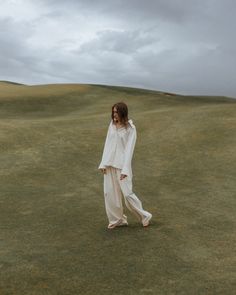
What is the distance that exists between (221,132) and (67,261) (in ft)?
42.2

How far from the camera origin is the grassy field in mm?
6969

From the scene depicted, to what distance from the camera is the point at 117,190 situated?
9.55m

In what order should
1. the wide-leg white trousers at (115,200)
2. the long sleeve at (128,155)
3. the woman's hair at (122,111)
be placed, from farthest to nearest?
1. the wide-leg white trousers at (115,200)
2. the woman's hair at (122,111)
3. the long sleeve at (128,155)

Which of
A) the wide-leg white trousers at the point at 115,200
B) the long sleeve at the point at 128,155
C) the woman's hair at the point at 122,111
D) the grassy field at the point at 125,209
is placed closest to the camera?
the grassy field at the point at 125,209

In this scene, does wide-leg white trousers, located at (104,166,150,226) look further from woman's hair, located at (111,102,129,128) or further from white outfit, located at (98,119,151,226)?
woman's hair, located at (111,102,129,128)

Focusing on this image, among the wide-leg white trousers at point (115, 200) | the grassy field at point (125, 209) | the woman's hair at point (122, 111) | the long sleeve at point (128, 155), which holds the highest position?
the woman's hair at point (122, 111)

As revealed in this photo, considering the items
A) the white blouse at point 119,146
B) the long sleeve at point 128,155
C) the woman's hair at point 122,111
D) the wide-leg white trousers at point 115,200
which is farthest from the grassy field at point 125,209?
the woman's hair at point 122,111

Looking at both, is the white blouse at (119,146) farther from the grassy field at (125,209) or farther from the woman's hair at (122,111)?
the grassy field at (125,209)

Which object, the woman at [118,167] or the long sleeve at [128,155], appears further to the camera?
the woman at [118,167]

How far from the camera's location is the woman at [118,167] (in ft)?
30.8

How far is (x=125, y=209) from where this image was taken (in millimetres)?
11562

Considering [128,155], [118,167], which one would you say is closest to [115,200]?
[118,167]

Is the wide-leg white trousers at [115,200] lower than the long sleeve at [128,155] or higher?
lower

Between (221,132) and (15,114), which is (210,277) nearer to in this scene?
(221,132)
